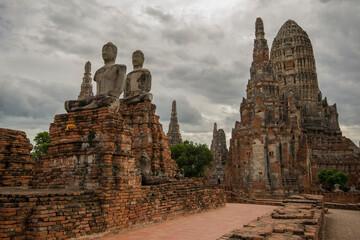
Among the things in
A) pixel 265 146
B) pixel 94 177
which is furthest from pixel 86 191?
pixel 265 146

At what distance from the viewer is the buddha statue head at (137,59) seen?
11.3 metres

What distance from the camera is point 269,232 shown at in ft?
18.4

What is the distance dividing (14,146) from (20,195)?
5.23 metres

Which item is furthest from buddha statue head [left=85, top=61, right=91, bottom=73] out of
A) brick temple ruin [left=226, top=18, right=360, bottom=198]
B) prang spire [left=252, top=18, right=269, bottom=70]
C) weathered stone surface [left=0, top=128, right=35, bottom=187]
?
weathered stone surface [left=0, top=128, right=35, bottom=187]

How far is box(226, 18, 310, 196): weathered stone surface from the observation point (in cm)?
2817

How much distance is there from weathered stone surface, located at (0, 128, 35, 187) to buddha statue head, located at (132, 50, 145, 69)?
4684 millimetres

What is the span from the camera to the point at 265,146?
28.6 m

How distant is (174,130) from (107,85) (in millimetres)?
40358

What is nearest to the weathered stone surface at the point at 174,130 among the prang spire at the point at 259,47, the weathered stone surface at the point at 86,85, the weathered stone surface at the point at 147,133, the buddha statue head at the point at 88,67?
the weathered stone surface at the point at 86,85

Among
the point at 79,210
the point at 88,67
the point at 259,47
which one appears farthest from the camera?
the point at 88,67

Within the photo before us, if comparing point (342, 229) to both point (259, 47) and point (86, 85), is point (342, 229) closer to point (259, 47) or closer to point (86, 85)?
→ point (259, 47)

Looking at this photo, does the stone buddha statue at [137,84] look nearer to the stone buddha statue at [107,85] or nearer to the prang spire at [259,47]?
the stone buddha statue at [107,85]

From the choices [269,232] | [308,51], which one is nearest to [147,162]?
[269,232]

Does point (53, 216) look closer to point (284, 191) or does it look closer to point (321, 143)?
point (284, 191)
